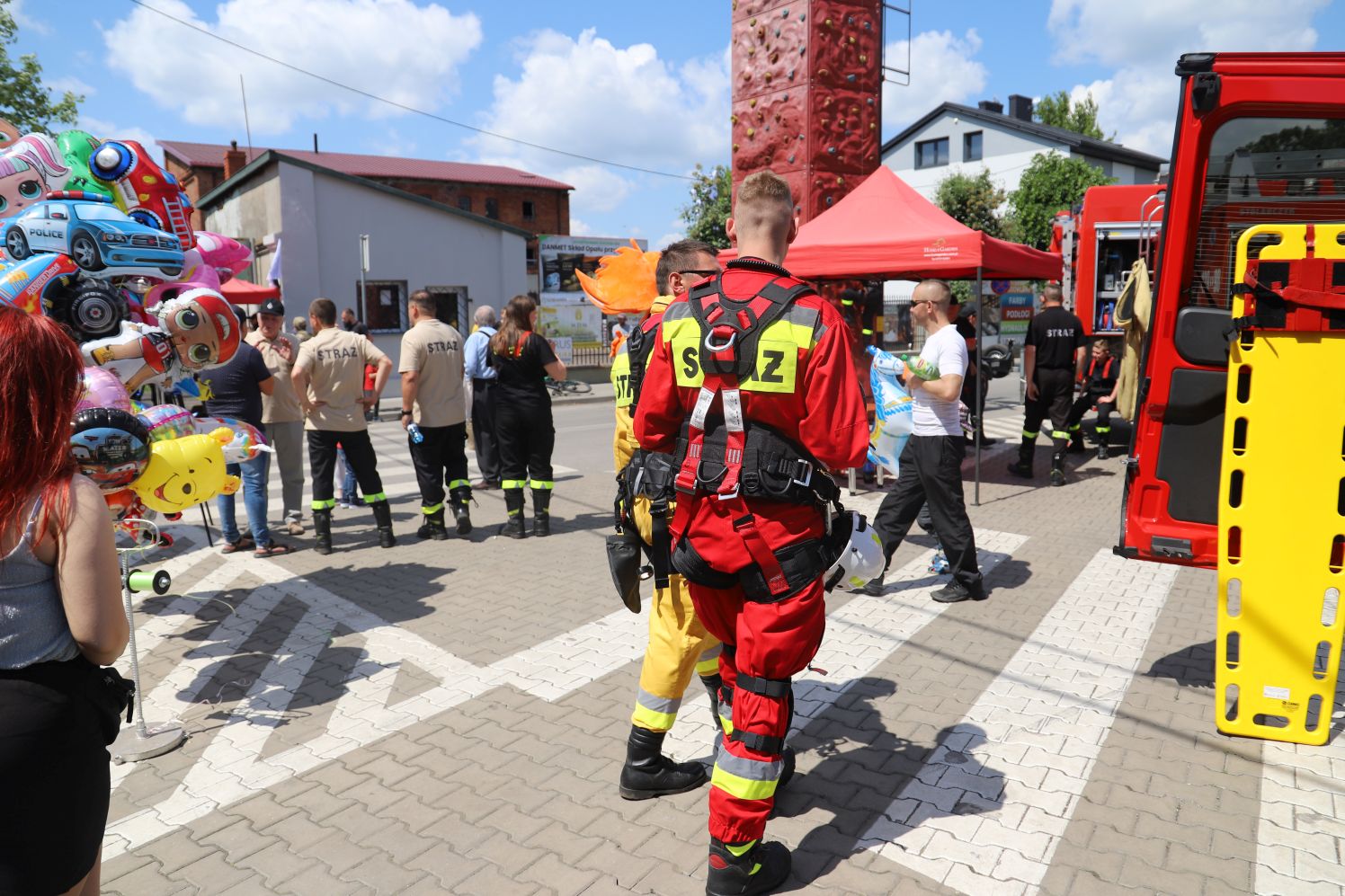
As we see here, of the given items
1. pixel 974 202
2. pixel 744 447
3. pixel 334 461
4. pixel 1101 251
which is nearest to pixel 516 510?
pixel 334 461

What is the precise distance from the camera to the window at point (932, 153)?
45.5m

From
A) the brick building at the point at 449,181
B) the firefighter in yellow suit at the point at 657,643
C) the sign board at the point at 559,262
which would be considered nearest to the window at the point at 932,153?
the brick building at the point at 449,181

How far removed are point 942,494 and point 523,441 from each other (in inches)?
145

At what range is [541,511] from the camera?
303 inches

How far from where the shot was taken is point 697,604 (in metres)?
2.94

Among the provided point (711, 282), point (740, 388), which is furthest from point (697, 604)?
point (711, 282)

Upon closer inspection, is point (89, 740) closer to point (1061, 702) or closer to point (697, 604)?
point (697, 604)

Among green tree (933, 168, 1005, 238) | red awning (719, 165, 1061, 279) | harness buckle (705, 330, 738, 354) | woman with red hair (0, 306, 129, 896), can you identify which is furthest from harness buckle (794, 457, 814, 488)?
green tree (933, 168, 1005, 238)

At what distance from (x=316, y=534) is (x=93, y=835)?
5.43 m

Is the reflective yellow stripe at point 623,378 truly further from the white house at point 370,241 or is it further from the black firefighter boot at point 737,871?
the white house at point 370,241

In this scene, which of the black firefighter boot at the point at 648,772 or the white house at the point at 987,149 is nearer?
the black firefighter boot at the point at 648,772

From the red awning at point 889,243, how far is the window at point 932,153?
39.1 metres

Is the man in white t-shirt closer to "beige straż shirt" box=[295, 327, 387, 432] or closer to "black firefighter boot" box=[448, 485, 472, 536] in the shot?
"black firefighter boot" box=[448, 485, 472, 536]

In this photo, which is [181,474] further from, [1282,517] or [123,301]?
[1282,517]
